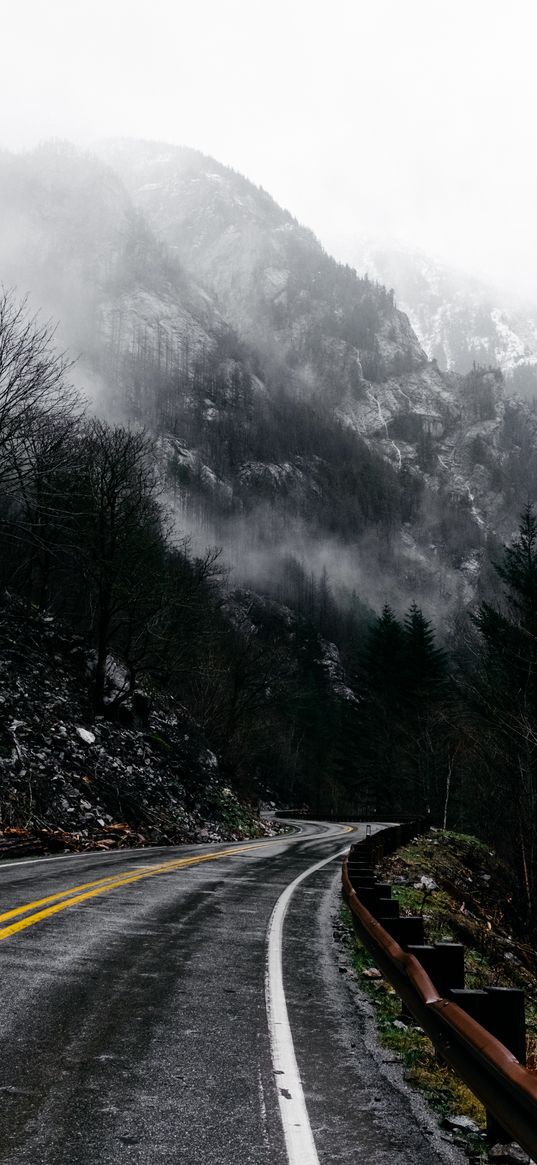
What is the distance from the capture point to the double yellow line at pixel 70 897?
8148 millimetres

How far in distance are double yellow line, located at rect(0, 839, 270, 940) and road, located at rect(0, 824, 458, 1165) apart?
0.06 meters

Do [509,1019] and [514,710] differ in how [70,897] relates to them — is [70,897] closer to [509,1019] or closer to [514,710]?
[509,1019]

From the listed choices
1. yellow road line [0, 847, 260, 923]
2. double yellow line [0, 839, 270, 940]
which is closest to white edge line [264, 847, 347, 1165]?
double yellow line [0, 839, 270, 940]

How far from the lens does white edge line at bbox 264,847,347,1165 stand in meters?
3.34

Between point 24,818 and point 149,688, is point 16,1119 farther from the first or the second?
point 149,688

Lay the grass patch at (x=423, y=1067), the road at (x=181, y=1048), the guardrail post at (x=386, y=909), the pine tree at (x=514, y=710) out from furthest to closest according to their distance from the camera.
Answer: the pine tree at (x=514, y=710), the guardrail post at (x=386, y=909), the grass patch at (x=423, y=1067), the road at (x=181, y=1048)

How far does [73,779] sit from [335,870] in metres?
8.46

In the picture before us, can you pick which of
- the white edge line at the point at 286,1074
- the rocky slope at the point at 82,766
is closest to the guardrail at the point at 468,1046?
the white edge line at the point at 286,1074

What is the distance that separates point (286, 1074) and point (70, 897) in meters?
6.61

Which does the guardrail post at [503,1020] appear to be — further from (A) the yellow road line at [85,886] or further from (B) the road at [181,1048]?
(A) the yellow road line at [85,886]

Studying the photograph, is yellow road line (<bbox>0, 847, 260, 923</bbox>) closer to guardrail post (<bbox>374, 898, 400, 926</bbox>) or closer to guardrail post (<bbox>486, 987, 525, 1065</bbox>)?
guardrail post (<bbox>374, 898, 400, 926</bbox>)

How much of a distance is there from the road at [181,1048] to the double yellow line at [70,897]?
6cm

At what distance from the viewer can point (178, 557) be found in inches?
2112

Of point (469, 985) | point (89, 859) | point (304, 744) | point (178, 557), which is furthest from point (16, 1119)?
point (304, 744)
